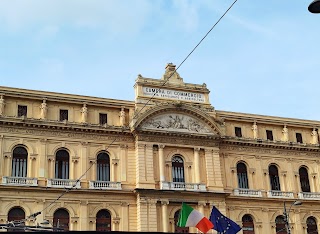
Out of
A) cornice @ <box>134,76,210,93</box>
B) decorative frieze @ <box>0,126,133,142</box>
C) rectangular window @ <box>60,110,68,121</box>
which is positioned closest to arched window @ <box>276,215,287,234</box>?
cornice @ <box>134,76,210,93</box>

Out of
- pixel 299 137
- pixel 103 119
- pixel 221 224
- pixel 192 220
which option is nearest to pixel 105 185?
pixel 103 119

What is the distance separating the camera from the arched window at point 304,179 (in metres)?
41.2

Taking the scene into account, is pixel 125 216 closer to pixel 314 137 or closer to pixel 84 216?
pixel 84 216

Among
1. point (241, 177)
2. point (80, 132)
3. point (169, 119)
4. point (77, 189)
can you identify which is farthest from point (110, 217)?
point (241, 177)

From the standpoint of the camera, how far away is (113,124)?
36.4m

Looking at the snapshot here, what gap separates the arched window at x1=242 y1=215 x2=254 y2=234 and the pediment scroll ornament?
7.30 metres

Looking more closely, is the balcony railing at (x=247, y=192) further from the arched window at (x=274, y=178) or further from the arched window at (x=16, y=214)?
the arched window at (x=16, y=214)

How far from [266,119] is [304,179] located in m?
6.06

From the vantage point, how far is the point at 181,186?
117 feet

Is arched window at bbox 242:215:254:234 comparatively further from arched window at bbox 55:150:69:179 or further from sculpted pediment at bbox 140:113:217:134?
arched window at bbox 55:150:69:179

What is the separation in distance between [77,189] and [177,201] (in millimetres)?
7241

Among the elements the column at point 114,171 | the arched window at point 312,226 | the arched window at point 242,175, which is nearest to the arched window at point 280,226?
the arched window at point 312,226

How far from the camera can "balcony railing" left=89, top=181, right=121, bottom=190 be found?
33.8m

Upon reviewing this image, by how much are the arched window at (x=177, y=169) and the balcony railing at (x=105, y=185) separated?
4.51m
